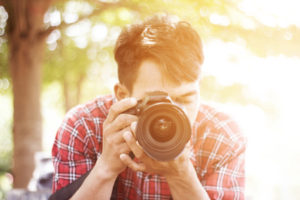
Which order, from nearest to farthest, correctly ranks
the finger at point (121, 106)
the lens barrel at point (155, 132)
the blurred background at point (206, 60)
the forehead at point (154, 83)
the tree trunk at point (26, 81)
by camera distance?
the lens barrel at point (155, 132)
the finger at point (121, 106)
the forehead at point (154, 83)
the blurred background at point (206, 60)
the tree trunk at point (26, 81)

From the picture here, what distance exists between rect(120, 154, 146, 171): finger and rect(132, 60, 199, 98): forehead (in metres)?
0.33

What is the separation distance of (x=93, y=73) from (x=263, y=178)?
202 inches

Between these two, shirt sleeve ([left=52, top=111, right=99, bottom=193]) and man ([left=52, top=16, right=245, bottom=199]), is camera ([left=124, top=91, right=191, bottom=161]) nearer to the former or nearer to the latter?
man ([left=52, top=16, right=245, bottom=199])

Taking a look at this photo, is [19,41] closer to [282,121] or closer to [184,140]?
[184,140]

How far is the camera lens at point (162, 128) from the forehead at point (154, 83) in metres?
0.21

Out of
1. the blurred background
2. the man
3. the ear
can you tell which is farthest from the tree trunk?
the ear

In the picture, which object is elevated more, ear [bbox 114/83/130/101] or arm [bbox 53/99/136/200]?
ear [bbox 114/83/130/101]

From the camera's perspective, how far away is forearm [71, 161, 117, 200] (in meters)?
1.93

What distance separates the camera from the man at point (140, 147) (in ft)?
6.09

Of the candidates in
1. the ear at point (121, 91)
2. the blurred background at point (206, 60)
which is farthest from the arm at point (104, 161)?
the blurred background at point (206, 60)

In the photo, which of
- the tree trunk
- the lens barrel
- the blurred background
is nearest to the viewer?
the lens barrel

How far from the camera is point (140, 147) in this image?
1819mm

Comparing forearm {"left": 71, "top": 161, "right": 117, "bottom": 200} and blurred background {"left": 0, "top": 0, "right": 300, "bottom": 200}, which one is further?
blurred background {"left": 0, "top": 0, "right": 300, "bottom": 200}

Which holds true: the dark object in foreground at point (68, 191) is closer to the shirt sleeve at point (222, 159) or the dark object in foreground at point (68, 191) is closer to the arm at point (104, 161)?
the arm at point (104, 161)
